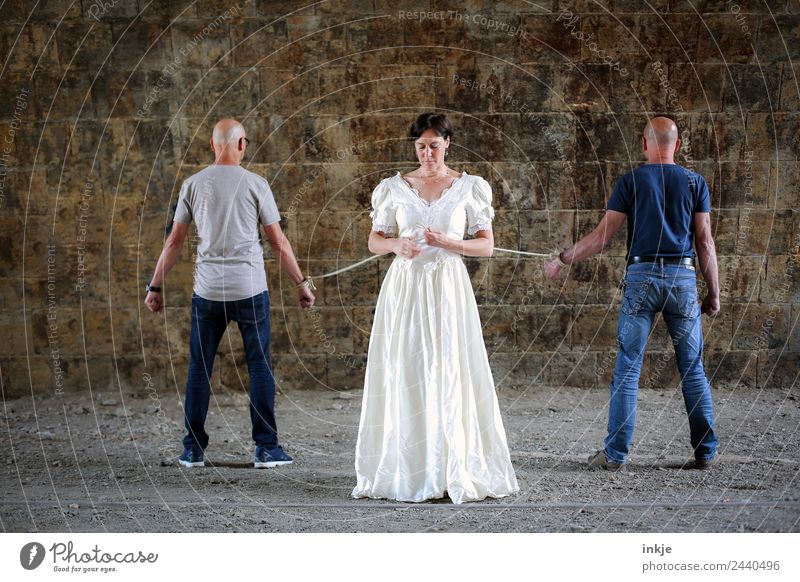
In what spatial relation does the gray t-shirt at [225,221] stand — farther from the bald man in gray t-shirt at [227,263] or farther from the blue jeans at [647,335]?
the blue jeans at [647,335]

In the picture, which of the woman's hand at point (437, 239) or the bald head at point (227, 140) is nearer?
the woman's hand at point (437, 239)

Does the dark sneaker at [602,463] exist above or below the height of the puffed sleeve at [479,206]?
below

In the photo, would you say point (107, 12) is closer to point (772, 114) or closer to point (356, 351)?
point (356, 351)

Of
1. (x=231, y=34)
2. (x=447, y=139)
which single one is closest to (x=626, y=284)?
(x=447, y=139)

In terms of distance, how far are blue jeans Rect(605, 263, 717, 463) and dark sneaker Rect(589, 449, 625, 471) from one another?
9 cm

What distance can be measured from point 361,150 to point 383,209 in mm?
3419

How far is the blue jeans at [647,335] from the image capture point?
18.7 feet

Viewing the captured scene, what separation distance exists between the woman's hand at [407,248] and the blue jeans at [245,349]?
3.95 feet

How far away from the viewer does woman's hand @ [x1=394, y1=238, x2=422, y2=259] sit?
512cm

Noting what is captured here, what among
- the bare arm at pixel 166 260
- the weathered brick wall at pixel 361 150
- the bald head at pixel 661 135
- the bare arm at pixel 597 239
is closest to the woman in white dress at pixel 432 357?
the bare arm at pixel 597 239

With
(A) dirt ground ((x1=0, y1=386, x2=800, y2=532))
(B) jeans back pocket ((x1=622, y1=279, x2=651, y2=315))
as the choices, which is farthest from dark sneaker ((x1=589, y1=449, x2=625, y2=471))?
(B) jeans back pocket ((x1=622, y1=279, x2=651, y2=315))

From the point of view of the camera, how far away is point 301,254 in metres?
8.68

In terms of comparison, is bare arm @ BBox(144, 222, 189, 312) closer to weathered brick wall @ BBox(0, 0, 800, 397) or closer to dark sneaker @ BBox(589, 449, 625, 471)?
weathered brick wall @ BBox(0, 0, 800, 397)

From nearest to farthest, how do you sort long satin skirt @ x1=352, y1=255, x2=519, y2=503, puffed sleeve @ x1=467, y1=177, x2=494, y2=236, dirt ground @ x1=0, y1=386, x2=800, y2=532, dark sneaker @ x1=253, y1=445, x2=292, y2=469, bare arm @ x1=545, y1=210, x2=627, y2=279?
dirt ground @ x1=0, y1=386, x2=800, y2=532 < long satin skirt @ x1=352, y1=255, x2=519, y2=503 < puffed sleeve @ x1=467, y1=177, x2=494, y2=236 < bare arm @ x1=545, y1=210, x2=627, y2=279 < dark sneaker @ x1=253, y1=445, x2=292, y2=469
